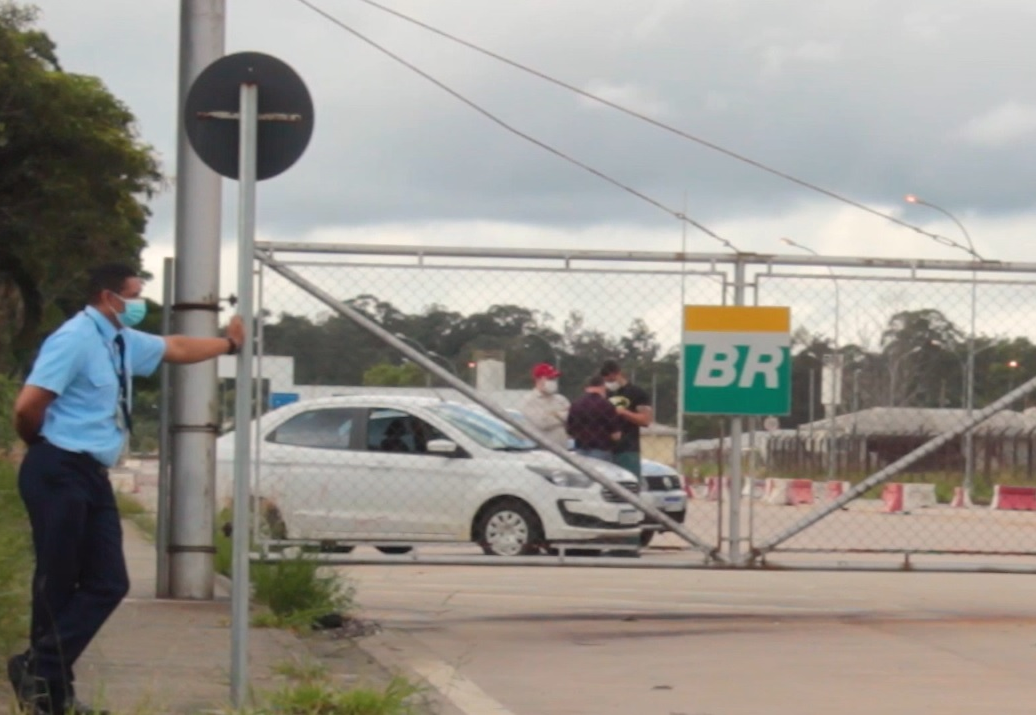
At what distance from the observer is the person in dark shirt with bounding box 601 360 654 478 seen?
504 inches

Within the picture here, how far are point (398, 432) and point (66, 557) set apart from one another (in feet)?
23.6

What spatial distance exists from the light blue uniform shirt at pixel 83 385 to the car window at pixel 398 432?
659 cm

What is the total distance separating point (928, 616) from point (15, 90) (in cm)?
3880

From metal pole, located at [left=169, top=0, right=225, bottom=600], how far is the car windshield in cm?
312

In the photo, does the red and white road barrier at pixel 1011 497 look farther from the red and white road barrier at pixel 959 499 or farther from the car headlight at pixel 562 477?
the car headlight at pixel 562 477

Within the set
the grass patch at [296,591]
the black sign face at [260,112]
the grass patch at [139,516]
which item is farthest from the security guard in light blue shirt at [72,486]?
the grass patch at [139,516]

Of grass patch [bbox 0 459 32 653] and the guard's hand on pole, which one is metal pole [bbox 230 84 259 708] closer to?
the guard's hand on pole

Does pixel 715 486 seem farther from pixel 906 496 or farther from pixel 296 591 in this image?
pixel 296 591

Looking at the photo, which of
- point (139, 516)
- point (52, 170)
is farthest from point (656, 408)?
point (52, 170)

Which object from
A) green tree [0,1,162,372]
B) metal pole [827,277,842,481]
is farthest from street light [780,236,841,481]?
green tree [0,1,162,372]

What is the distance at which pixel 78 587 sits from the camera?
7605 millimetres

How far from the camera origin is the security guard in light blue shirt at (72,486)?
745 centimetres

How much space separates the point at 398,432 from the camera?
1463cm

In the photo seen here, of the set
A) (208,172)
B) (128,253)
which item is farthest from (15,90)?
(208,172)
